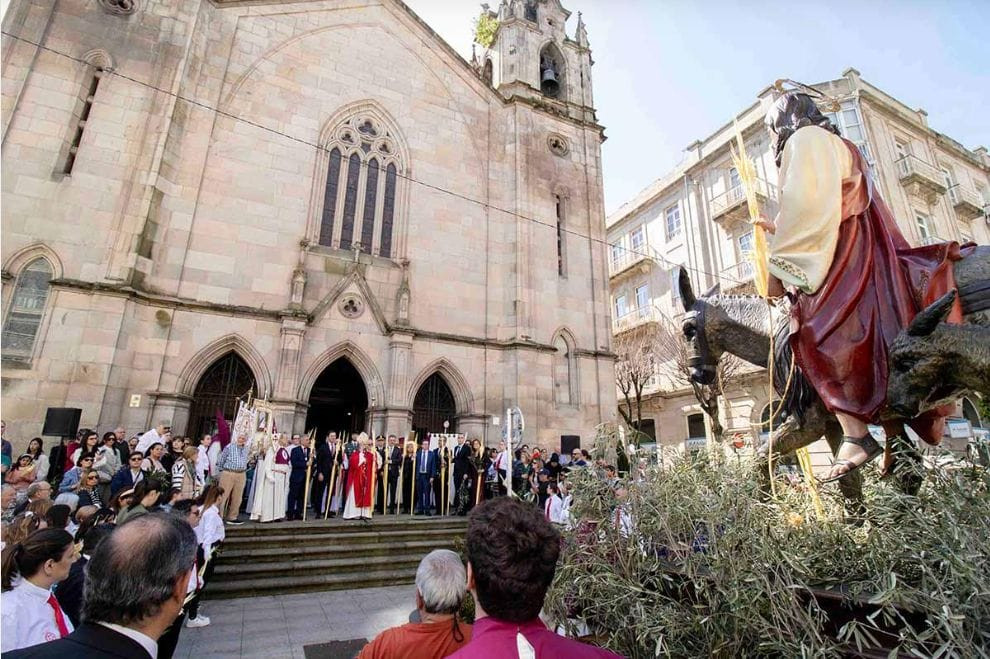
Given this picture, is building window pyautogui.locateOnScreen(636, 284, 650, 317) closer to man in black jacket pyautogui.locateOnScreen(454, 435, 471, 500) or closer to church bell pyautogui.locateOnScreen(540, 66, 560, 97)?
church bell pyautogui.locateOnScreen(540, 66, 560, 97)

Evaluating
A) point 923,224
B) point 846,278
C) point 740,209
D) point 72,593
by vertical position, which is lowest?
point 72,593

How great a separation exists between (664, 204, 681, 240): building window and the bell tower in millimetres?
10088

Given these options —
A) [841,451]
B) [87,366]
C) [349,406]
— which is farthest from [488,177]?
[841,451]

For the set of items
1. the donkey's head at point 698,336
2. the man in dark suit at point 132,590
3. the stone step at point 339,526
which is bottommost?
the stone step at point 339,526

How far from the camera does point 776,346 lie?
3602mm

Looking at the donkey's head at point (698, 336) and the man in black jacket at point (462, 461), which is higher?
the donkey's head at point (698, 336)

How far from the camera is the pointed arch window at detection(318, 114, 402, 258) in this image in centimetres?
1337

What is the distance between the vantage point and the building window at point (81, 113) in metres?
10.6

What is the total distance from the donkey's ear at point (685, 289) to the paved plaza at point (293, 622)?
14.5 ft

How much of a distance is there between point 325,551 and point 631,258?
2364 cm

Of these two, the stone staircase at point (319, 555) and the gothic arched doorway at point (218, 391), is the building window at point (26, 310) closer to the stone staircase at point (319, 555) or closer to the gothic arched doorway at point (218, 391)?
the gothic arched doorway at point (218, 391)

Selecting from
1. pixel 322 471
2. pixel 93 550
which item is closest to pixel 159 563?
pixel 93 550

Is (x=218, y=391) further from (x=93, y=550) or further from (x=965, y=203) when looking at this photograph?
(x=965, y=203)

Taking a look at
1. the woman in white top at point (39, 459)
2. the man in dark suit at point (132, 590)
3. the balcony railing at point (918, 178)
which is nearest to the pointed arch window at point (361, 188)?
the woman in white top at point (39, 459)
